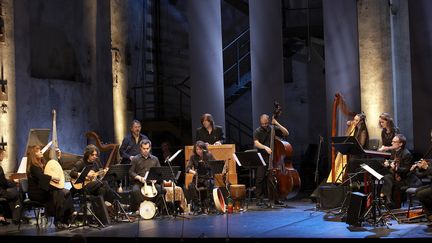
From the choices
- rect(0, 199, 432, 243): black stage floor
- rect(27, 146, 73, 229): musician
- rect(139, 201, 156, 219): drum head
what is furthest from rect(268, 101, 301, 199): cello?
rect(27, 146, 73, 229): musician

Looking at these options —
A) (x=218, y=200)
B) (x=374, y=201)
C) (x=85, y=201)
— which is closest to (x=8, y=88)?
(x=85, y=201)

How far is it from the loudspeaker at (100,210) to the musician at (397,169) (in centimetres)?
422

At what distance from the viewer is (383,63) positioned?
51.8 feet

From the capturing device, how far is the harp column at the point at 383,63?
15672 mm

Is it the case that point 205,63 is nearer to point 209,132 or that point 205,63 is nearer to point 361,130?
point 209,132

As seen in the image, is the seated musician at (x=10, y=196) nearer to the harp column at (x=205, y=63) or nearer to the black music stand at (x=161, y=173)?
the black music stand at (x=161, y=173)

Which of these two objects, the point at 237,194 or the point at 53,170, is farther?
the point at 237,194

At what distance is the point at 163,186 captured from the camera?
11.6 metres

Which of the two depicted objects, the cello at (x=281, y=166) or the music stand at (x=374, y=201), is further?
the cello at (x=281, y=166)

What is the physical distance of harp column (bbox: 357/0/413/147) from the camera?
15672 millimetres

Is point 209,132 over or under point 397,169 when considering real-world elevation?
over

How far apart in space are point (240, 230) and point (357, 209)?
161cm

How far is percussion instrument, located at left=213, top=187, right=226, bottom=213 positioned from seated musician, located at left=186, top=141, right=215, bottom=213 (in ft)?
0.79

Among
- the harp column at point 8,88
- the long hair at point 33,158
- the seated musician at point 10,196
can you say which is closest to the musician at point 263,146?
the long hair at point 33,158
